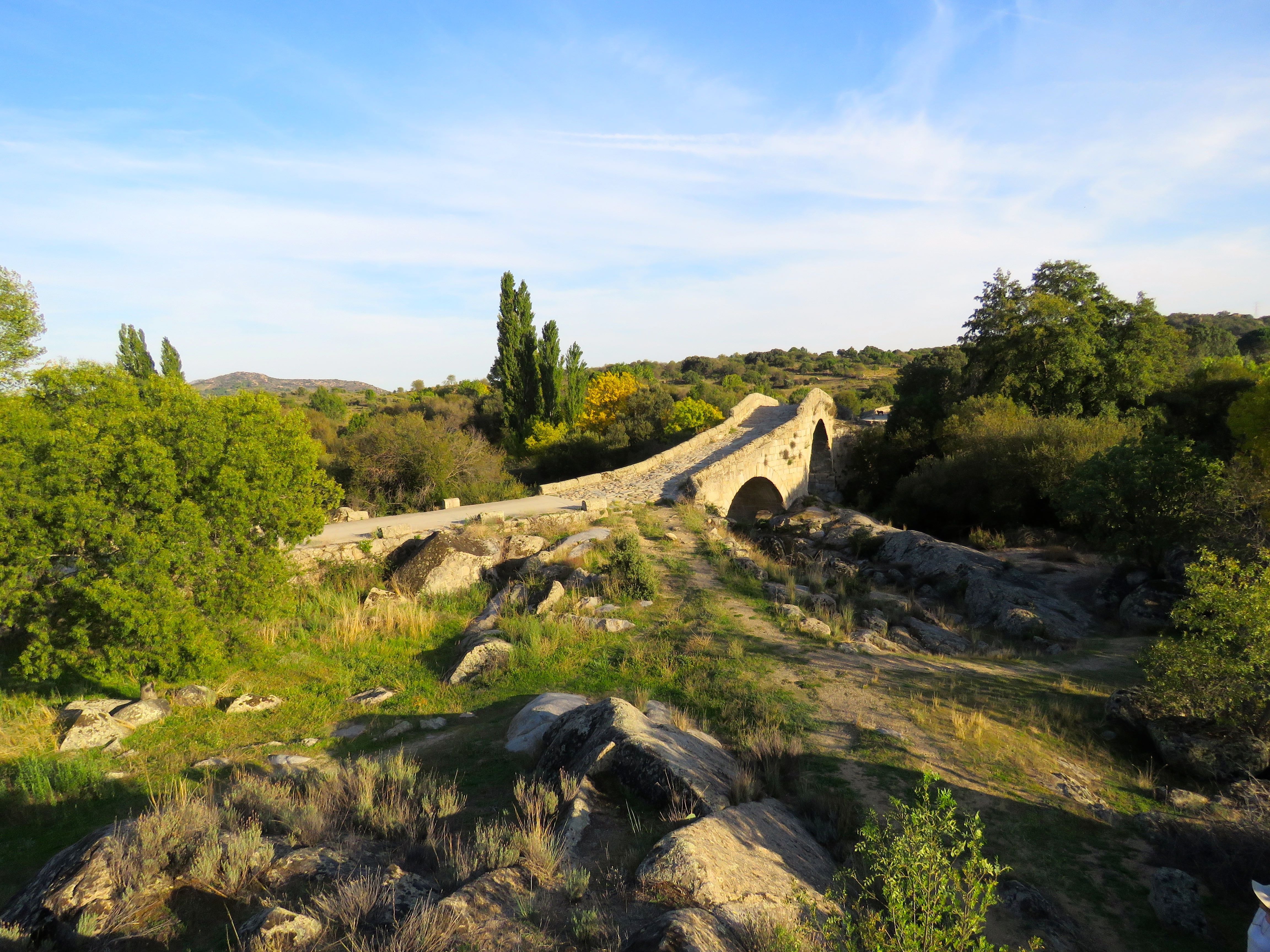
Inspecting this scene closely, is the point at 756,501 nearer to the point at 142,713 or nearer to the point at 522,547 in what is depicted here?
the point at 522,547

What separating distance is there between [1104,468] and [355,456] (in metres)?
19.4

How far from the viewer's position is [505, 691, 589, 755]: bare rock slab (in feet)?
21.0

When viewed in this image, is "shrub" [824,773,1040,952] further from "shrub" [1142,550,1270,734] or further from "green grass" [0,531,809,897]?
"shrub" [1142,550,1270,734]

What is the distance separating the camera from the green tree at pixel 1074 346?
24781mm

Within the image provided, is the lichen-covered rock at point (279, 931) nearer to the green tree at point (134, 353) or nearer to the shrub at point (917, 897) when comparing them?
the shrub at point (917, 897)

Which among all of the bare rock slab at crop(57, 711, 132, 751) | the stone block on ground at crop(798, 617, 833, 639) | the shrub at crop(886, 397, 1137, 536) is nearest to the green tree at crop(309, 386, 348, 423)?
the shrub at crop(886, 397, 1137, 536)

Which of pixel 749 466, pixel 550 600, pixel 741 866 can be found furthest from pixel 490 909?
pixel 749 466

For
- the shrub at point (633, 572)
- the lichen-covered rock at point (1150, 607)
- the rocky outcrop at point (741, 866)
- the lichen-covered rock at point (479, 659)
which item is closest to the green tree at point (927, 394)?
the lichen-covered rock at point (1150, 607)

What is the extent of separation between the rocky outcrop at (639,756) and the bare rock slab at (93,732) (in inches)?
190

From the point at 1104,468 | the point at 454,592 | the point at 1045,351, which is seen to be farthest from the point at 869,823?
the point at 1045,351

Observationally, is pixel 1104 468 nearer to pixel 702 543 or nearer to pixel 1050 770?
pixel 702 543

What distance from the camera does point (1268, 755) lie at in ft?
21.2

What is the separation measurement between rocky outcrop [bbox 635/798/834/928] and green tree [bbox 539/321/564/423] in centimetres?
2830

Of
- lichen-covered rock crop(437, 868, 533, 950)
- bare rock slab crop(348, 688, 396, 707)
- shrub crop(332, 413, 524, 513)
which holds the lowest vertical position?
bare rock slab crop(348, 688, 396, 707)
